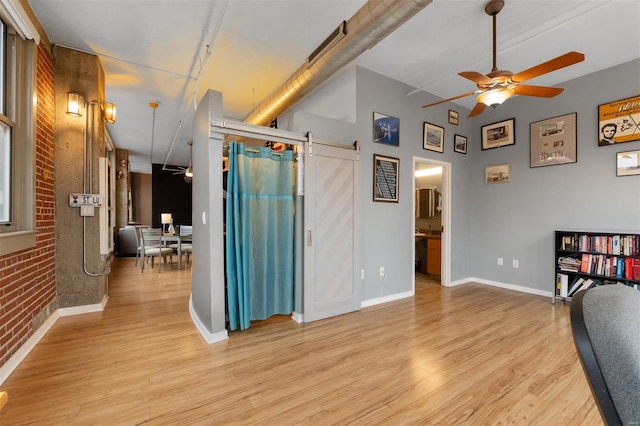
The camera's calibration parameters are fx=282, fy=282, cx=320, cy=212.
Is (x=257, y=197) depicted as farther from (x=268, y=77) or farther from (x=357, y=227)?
(x=268, y=77)

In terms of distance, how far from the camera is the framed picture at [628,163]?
137 inches

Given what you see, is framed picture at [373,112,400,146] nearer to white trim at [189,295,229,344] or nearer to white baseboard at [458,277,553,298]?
white baseboard at [458,277,553,298]

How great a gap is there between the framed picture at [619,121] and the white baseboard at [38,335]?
658 centimetres

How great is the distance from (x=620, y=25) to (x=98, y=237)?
6.21 metres

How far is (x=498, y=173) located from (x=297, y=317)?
4118mm

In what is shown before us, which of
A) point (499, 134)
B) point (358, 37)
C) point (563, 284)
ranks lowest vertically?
point (563, 284)

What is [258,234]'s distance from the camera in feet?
9.75

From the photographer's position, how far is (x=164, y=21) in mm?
2863

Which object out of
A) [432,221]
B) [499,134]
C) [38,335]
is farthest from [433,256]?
[38,335]

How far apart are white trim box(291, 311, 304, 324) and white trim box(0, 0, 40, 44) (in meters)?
3.59

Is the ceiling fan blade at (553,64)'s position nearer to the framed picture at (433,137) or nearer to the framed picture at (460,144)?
the framed picture at (433,137)

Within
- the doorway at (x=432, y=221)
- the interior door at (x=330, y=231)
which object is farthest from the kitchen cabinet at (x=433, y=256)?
the interior door at (x=330, y=231)

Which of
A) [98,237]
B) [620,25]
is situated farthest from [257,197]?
[620,25]

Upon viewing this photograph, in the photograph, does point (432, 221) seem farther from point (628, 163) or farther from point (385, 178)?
point (628, 163)
